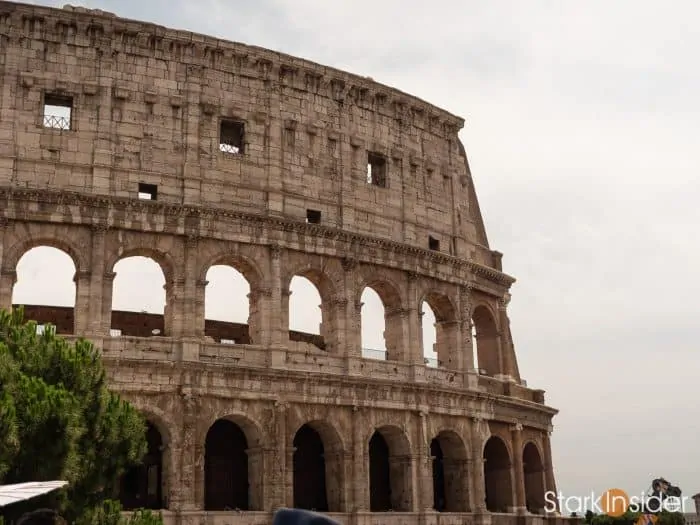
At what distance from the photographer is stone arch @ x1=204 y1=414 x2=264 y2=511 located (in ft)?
86.3

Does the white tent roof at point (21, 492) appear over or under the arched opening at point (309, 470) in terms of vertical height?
under

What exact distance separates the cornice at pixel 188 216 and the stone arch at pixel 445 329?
1.40 meters

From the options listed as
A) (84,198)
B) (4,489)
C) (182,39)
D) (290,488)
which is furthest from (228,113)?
(4,489)

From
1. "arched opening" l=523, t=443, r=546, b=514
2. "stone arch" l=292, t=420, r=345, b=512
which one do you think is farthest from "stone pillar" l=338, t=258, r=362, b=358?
"arched opening" l=523, t=443, r=546, b=514

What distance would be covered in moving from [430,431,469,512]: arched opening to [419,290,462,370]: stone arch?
2340 mm

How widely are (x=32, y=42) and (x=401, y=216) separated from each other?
39.5 feet

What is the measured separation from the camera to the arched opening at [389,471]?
28.8 meters

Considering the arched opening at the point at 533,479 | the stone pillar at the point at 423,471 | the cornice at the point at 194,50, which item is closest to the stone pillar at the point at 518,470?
the arched opening at the point at 533,479

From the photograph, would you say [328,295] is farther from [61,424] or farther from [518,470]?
[61,424]

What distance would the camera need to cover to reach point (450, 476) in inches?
1205

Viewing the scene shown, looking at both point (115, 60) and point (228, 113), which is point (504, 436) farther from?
point (115, 60)

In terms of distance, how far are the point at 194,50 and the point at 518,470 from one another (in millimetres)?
16552

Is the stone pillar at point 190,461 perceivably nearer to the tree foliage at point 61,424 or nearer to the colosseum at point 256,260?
the colosseum at point 256,260

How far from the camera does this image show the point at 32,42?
88.8 feet
